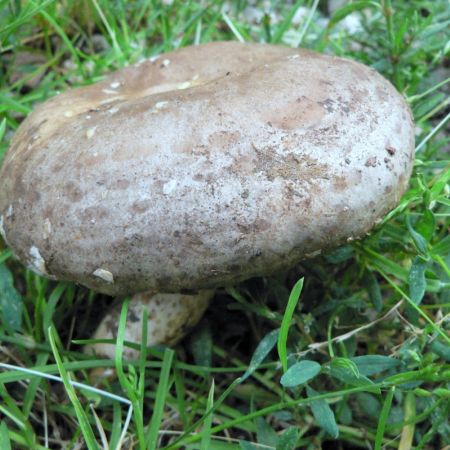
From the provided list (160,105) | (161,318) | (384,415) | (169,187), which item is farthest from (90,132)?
(384,415)

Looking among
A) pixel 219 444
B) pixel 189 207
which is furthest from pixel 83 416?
pixel 189 207

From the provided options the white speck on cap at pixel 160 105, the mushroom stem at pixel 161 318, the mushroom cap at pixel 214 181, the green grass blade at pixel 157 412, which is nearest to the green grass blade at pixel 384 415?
the mushroom cap at pixel 214 181

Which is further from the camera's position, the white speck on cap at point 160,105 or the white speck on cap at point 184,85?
the white speck on cap at point 184,85

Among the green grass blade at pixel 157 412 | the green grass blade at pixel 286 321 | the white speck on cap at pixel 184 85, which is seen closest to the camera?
the green grass blade at pixel 286 321

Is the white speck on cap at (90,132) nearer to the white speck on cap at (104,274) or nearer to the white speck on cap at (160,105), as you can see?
the white speck on cap at (160,105)

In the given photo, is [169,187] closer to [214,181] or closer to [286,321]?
[214,181]

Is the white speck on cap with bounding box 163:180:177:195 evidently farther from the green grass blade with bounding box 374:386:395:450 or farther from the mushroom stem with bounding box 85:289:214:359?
the green grass blade with bounding box 374:386:395:450

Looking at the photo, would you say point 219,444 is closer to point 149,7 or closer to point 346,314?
point 346,314

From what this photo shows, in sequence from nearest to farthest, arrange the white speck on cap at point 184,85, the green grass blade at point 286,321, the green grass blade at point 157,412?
the green grass blade at point 286,321, the green grass blade at point 157,412, the white speck on cap at point 184,85

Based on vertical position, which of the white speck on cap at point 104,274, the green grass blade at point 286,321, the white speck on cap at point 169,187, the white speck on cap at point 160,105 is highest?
the white speck on cap at point 160,105
